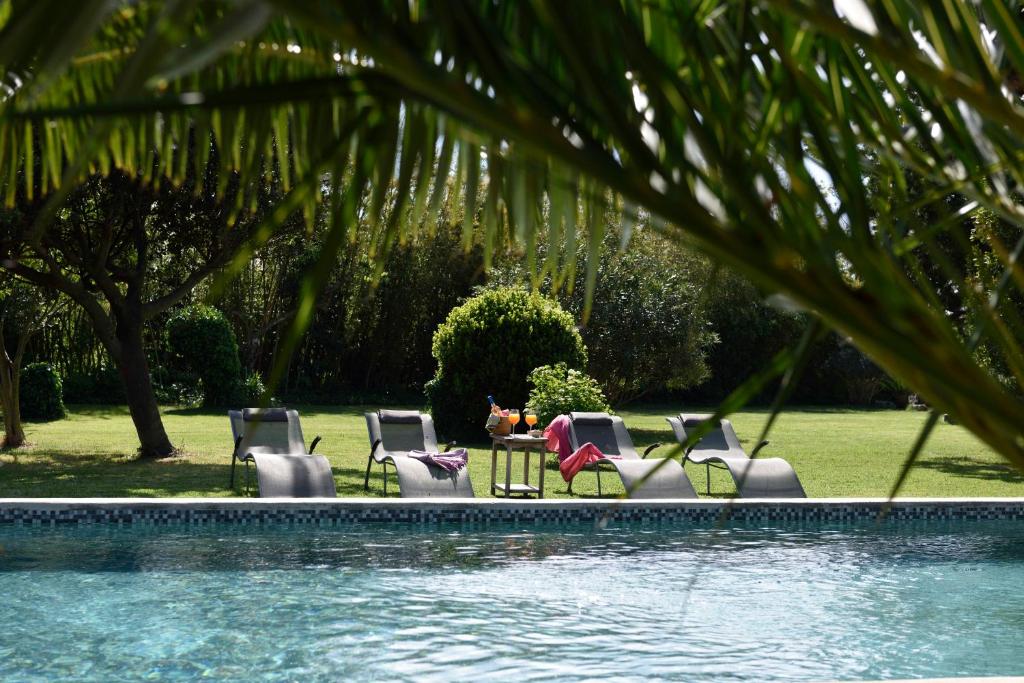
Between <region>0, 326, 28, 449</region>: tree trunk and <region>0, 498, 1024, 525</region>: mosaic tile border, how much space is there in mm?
5376

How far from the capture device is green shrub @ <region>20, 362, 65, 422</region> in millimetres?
19219

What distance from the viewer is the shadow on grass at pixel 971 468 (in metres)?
13.8

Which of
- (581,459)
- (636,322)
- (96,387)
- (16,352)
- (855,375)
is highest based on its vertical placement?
(636,322)

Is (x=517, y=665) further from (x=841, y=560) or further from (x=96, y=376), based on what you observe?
(x=96, y=376)

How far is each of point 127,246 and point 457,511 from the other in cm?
646

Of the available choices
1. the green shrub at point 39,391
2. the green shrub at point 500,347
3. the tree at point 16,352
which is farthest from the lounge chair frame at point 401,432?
the green shrub at point 39,391

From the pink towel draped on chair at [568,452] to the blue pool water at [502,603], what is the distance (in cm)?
150

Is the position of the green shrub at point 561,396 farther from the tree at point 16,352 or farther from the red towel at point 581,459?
the tree at point 16,352

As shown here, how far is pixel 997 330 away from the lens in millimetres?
899

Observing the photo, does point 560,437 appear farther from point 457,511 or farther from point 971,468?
point 971,468

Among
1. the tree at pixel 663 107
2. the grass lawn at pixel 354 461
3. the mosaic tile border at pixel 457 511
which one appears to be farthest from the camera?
the grass lawn at pixel 354 461

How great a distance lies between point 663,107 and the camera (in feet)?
2.45

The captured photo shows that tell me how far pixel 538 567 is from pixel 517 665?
2.32m

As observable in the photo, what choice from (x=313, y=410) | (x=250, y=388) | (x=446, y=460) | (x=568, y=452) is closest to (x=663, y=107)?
(x=446, y=460)
